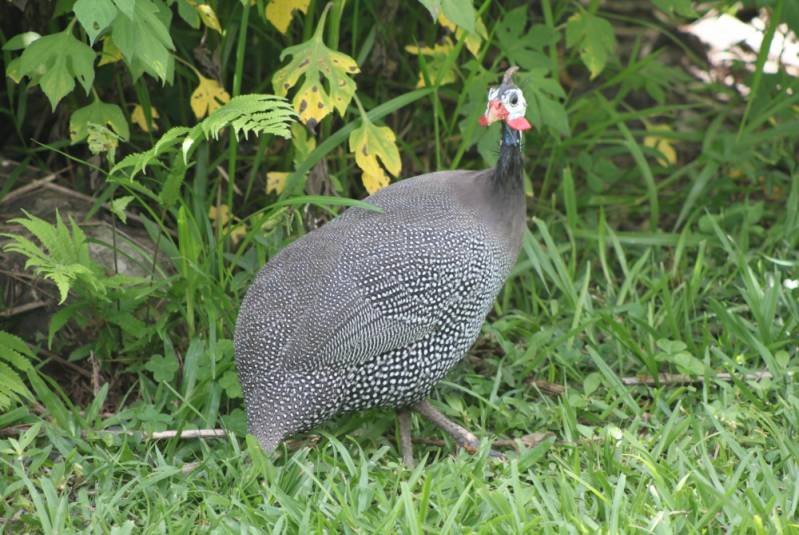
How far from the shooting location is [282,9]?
377 cm

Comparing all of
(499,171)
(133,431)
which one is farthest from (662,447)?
(133,431)

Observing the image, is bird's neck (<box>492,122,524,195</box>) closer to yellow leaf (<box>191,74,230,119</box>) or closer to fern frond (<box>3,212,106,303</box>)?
yellow leaf (<box>191,74,230,119</box>)

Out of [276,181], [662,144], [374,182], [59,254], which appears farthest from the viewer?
[662,144]

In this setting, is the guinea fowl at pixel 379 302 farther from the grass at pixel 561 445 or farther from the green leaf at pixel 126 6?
the green leaf at pixel 126 6

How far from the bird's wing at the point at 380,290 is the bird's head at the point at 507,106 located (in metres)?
0.34

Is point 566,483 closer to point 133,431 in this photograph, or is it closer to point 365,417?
point 365,417

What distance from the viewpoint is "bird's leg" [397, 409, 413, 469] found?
355 centimetres

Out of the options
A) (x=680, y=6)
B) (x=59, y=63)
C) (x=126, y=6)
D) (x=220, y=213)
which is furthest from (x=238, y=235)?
(x=680, y=6)

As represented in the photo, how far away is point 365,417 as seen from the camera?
3758 millimetres

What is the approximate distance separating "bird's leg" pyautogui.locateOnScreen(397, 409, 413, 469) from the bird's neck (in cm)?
74

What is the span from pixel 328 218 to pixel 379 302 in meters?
1.06

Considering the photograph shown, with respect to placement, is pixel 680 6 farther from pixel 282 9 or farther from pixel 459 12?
pixel 282 9

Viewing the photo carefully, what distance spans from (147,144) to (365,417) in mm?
1420

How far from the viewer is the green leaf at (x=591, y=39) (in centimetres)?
438
